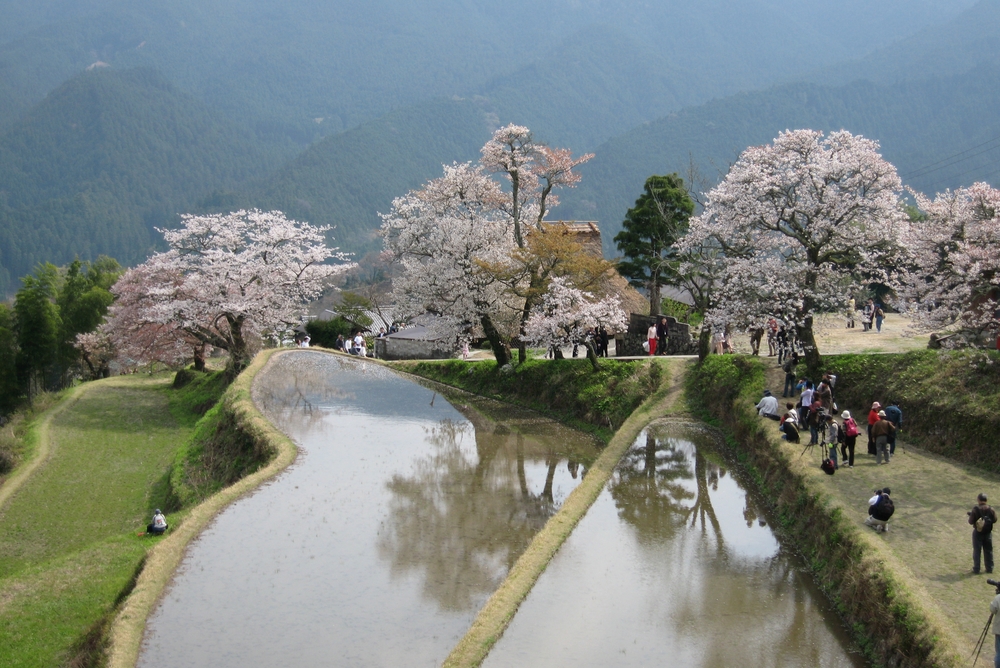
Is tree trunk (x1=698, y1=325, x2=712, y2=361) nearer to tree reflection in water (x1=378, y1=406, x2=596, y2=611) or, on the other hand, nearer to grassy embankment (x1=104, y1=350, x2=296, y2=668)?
tree reflection in water (x1=378, y1=406, x2=596, y2=611)

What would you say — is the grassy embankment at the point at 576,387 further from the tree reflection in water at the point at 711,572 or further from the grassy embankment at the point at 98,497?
the grassy embankment at the point at 98,497

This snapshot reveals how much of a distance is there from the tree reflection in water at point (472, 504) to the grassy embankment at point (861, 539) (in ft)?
15.5

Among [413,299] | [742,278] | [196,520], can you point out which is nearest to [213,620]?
[196,520]

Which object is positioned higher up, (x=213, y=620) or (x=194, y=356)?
(x=194, y=356)

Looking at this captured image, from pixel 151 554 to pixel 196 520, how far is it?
1.72 metres

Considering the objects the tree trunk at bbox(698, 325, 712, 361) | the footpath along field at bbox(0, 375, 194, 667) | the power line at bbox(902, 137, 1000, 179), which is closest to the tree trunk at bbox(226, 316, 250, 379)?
the footpath along field at bbox(0, 375, 194, 667)

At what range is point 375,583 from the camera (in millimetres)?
14000

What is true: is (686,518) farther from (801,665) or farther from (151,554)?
(151,554)

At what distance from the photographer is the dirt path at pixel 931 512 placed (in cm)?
1120

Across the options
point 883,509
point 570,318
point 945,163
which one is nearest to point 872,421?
point 883,509

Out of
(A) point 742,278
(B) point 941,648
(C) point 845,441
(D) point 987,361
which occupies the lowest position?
(B) point 941,648

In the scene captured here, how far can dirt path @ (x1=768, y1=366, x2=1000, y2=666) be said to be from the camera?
1120 cm

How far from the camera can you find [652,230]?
37812 millimetres

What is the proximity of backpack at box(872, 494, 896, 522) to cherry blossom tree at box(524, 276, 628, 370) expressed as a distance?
15008 mm
